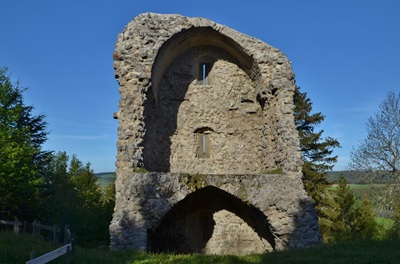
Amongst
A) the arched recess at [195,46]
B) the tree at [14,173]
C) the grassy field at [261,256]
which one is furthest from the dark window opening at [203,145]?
the tree at [14,173]

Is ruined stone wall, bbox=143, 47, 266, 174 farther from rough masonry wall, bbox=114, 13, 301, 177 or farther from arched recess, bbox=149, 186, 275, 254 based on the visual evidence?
arched recess, bbox=149, 186, 275, 254

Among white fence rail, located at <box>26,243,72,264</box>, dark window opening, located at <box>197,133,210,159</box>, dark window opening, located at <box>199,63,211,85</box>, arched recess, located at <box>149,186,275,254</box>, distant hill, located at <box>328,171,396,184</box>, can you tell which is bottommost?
arched recess, located at <box>149,186,275,254</box>

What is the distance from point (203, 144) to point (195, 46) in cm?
417

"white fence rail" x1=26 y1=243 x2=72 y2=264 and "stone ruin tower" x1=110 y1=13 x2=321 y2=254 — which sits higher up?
"stone ruin tower" x1=110 y1=13 x2=321 y2=254

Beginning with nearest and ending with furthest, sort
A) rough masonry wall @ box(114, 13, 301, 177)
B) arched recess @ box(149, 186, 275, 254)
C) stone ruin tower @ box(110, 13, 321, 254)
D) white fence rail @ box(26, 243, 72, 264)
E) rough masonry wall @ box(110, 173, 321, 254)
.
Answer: white fence rail @ box(26, 243, 72, 264), rough masonry wall @ box(110, 173, 321, 254), stone ruin tower @ box(110, 13, 321, 254), rough masonry wall @ box(114, 13, 301, 177), arched recess @ box(149, 186, 275, 254)

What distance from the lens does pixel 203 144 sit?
14641mm

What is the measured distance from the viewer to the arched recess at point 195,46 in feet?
41.9

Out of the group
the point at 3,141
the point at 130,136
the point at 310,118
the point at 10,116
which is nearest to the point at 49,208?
the point at 3,141

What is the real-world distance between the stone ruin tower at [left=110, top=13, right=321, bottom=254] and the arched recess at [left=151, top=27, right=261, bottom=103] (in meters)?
0.06

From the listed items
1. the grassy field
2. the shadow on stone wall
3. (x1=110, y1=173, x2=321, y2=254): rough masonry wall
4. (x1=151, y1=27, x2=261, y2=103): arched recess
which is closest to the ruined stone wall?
the shadow on stone wall

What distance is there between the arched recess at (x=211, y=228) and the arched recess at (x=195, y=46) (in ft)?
15.3

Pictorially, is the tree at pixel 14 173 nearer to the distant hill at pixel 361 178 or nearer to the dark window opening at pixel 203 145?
the dark window opening at pixel 203 145

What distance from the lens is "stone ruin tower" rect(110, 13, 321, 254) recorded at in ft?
34.8

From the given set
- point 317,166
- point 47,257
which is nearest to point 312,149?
point 317,166
